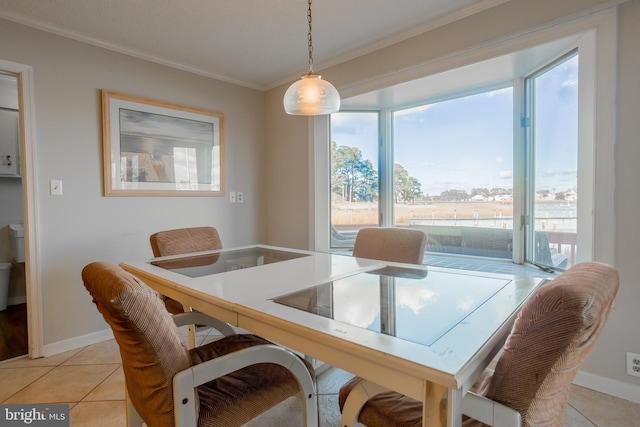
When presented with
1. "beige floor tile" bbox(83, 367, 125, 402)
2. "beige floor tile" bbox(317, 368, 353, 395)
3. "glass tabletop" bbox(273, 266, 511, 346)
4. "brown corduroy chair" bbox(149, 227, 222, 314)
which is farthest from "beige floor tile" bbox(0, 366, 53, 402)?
"glass tabletop" bbox(273, 266, 511, 346)

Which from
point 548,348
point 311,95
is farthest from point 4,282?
point 548,348

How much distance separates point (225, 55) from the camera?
282 centimetres

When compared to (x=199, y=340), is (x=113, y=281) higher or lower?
higher

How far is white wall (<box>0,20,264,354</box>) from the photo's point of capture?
230cm

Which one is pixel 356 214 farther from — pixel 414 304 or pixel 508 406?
pixel 508 406

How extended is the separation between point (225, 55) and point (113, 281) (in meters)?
2.49

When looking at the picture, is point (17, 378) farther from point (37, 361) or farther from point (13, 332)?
point (13, 332)

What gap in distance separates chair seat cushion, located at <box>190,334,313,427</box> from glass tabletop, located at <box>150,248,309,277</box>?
0.48 meters

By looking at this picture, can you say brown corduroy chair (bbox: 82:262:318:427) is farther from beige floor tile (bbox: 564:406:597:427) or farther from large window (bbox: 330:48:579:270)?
large window (bbox: 330:48:579:270)

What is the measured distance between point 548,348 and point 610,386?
5.39ft

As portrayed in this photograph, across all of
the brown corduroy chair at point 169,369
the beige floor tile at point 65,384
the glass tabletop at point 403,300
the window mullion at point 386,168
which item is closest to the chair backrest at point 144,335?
the brown corduroy chair at point 169,369

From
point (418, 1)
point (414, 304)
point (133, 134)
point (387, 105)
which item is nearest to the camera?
point (414, 304)

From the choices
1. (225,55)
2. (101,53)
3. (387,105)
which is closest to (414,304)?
(387,105)

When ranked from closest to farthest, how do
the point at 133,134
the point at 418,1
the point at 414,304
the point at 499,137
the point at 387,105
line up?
1. the point at 414,304
2. the point at 418,1
3. the point at 499,137
4. the point at 133,134
5. the point at 387,105
